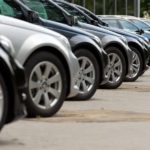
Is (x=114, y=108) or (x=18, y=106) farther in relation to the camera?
(x=114, y=108)

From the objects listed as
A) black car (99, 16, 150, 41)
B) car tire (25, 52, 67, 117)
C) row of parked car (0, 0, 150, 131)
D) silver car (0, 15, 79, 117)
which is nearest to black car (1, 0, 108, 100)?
row of parked car (0, 0, 150, 131)

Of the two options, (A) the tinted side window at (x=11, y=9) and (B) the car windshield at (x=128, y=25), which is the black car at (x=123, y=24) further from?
(A) the tinted side window at (x=11, y=9)

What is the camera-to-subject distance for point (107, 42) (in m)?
14.4

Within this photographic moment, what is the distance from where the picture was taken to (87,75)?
12125 millimetres

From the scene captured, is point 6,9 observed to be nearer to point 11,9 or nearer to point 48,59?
point 11,9

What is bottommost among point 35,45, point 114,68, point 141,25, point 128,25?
point 141,25

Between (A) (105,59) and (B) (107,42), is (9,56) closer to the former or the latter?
(A) (105,59)

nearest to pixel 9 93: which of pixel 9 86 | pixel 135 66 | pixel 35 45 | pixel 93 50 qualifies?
pixel 9 86

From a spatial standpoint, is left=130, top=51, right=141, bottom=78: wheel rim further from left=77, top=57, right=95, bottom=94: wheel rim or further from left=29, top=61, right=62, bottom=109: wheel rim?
left=29, top=61, right=62, bottom=109: wheel rim

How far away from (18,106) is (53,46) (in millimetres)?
2444

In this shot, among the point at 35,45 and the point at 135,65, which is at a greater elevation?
the point at 35,45

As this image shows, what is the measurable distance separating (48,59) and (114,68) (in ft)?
17.0

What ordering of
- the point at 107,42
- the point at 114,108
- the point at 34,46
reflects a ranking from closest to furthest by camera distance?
the point at 34,46, the point at 114,108, the point at 107,42

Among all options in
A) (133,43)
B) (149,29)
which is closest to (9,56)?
(133,43)
